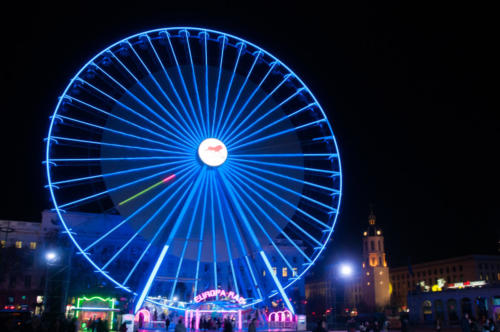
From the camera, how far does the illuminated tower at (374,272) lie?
5069 inches

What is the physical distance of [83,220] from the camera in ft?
221

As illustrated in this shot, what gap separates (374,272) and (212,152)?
109 metres

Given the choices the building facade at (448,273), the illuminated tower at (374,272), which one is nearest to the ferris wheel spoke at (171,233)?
the building facade at (448,273)

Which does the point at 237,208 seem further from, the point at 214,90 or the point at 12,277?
the point at 12,277

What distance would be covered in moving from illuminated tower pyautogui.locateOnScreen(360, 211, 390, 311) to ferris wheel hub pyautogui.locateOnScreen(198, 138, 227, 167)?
4077 inches

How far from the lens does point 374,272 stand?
131 m

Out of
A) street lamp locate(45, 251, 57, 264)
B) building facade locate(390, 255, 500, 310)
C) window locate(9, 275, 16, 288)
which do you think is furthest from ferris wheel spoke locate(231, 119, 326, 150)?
building facade locate(390, 255, 500, 310)

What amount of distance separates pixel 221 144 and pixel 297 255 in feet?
166

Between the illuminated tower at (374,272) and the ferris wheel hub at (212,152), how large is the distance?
10357 centimetres

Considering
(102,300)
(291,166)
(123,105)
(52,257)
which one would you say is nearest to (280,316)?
(291,166)

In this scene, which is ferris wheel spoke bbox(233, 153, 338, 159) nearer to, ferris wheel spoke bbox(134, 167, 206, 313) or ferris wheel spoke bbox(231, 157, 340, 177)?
ferris wheel spoke bbox(231, 157, 340, 177)

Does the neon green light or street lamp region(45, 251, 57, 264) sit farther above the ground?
street lamp region(45, 251, 57, 264)

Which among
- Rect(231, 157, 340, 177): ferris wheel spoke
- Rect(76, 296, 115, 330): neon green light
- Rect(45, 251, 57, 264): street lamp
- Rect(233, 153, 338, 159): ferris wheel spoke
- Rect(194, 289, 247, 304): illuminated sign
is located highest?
Rect(233, 153, 338, 159): ferris wheel spoke

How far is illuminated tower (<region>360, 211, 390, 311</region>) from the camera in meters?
129
